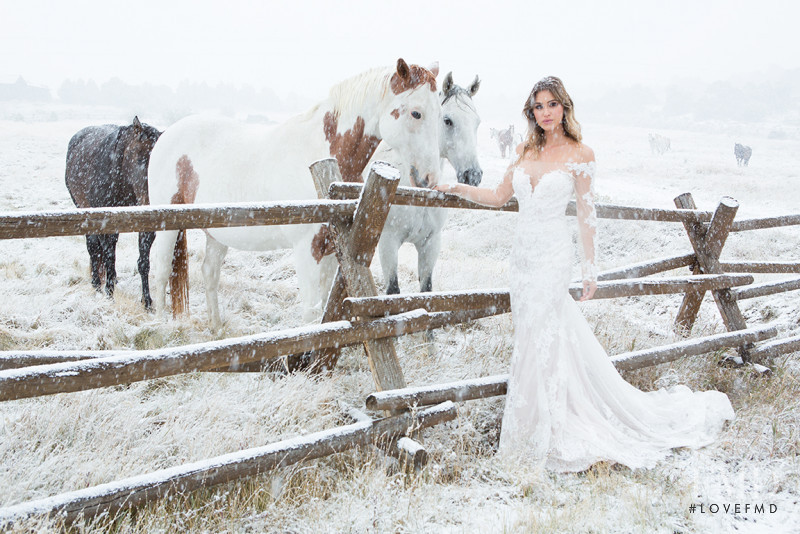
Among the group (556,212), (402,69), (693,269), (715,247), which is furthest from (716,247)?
(402,69)

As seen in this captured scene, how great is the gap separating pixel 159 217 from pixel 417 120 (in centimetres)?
193

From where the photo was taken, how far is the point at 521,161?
9.18 feet

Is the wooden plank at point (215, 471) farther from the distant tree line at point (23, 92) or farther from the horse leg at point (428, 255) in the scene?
the distant tree line at point (23, 92)

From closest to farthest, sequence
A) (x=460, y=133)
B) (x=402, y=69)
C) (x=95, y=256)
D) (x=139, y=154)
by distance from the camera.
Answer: (x=402, y=69)
(x=460, y=133)
(x=139, y=154)
(x=95, y=256)

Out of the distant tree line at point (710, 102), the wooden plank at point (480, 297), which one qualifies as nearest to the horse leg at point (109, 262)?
the wooden plank at point (480, 297)

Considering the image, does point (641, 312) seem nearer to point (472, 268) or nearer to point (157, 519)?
point (472, 268)

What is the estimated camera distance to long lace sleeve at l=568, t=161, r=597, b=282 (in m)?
2.60

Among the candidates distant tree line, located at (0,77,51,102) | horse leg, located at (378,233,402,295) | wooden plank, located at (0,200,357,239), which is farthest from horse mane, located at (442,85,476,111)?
distant tree line, located at (0,77,51,102)

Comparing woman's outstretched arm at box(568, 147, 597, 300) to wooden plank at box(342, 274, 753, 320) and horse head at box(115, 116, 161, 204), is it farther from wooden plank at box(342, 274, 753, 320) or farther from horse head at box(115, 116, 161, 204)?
horse head at box(115, 116, 161, 204)

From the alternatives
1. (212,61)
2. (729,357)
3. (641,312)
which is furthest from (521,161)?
(212,61)

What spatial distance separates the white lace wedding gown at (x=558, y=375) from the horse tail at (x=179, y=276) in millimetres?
3875

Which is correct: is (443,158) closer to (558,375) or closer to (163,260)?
(558,375)

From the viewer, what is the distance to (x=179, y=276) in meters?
5.22

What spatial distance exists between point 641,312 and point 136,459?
21.5 feet
